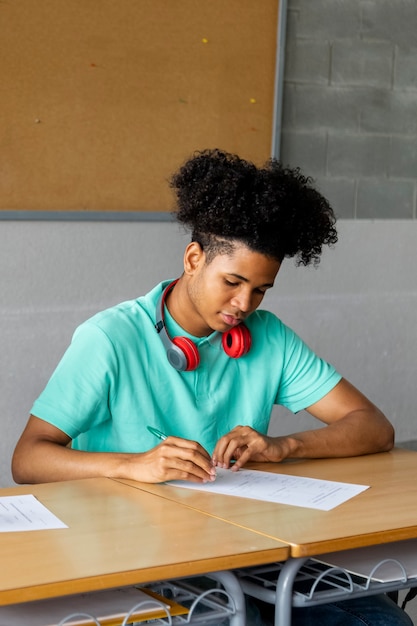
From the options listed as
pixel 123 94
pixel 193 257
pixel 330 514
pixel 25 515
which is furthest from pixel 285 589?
pixel 123 94

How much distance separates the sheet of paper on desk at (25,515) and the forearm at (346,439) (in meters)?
0.60

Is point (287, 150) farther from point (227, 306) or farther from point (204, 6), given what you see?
point (227, 306)

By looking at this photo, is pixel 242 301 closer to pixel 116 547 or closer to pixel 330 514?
pixel 330 514

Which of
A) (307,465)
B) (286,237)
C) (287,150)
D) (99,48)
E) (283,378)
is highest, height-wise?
(99,48)

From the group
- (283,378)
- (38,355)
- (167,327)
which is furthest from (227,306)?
(38,355)

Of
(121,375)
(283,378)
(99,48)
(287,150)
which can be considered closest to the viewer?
(121,375)

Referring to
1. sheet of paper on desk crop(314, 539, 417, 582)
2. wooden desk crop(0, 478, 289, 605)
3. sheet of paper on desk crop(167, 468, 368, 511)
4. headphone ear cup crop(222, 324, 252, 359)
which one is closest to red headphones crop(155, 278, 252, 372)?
headphone ear cup crop(222, 324, 252, 359)

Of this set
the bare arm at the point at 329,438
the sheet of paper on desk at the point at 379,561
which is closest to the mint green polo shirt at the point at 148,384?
the bare arm at the point at 329,438

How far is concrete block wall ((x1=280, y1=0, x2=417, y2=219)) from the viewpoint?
3.91 m

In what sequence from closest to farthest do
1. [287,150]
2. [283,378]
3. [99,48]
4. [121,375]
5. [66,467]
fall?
[66,467], [121,375], [283,378], [99,48], [287,150]

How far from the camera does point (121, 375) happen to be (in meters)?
2.08

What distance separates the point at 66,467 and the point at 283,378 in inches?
24.3

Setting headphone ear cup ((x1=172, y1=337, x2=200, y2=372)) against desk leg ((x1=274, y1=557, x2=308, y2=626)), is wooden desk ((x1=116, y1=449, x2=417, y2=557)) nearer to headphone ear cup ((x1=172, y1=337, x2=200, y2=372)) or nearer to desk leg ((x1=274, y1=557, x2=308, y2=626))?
desk leg ((x1=274, y1=557, x2=308, y2=626))

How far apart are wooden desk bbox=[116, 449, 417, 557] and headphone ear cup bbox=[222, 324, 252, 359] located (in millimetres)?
270
